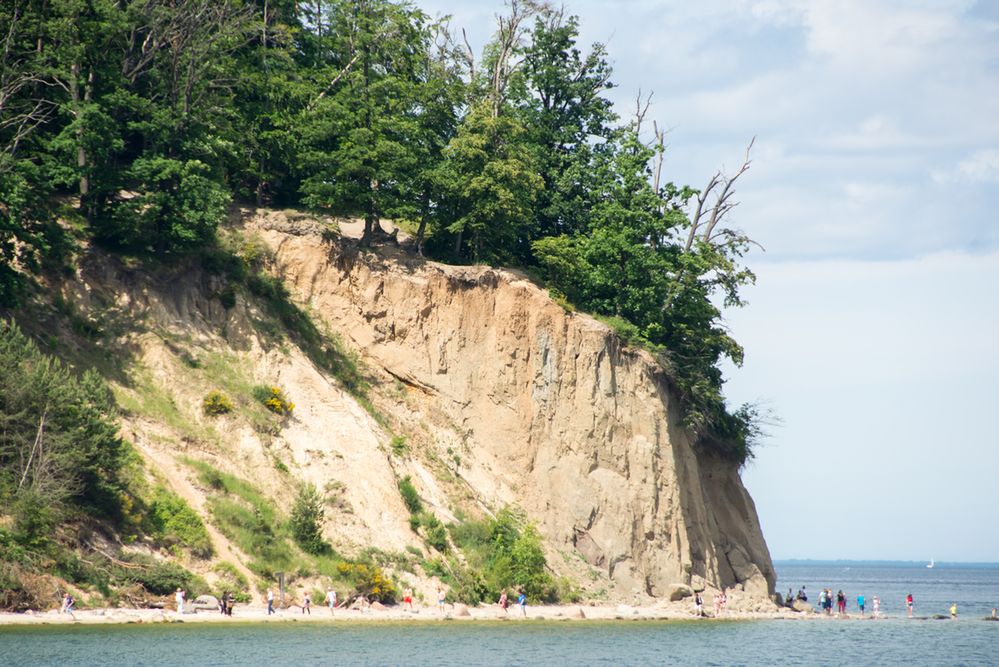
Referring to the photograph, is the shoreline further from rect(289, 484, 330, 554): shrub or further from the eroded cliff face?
rect(289, 484, 330, 554): shrub

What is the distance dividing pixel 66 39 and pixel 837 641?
132 ft

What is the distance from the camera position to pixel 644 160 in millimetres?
65000

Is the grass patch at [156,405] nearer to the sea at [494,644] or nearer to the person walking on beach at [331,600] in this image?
the person walking on beach at [331,600]

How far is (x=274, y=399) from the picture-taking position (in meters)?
51.9

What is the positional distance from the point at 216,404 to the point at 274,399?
106 inches

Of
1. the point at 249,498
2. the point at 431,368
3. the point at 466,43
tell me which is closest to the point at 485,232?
the point at 431,368

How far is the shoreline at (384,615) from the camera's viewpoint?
39312mm

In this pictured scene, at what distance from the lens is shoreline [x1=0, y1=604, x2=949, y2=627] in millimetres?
39312

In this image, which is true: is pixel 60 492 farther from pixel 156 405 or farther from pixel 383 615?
pixel 383 615

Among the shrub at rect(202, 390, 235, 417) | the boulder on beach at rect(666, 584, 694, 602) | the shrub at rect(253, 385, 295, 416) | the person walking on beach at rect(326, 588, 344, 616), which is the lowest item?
the person walking on beach at rect(326, 588, 344, 616)

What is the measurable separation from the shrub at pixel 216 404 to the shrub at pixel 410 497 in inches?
307

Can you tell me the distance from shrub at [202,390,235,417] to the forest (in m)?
6.66

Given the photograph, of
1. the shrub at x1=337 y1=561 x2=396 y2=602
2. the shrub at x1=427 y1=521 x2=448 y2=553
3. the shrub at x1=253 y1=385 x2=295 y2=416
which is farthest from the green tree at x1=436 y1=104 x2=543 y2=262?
the shrub at x1=337 y1=561 x2=396 y2=602

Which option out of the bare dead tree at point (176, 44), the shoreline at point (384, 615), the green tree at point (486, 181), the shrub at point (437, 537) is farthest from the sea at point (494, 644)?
the bare dead tree at point (176, 44)
